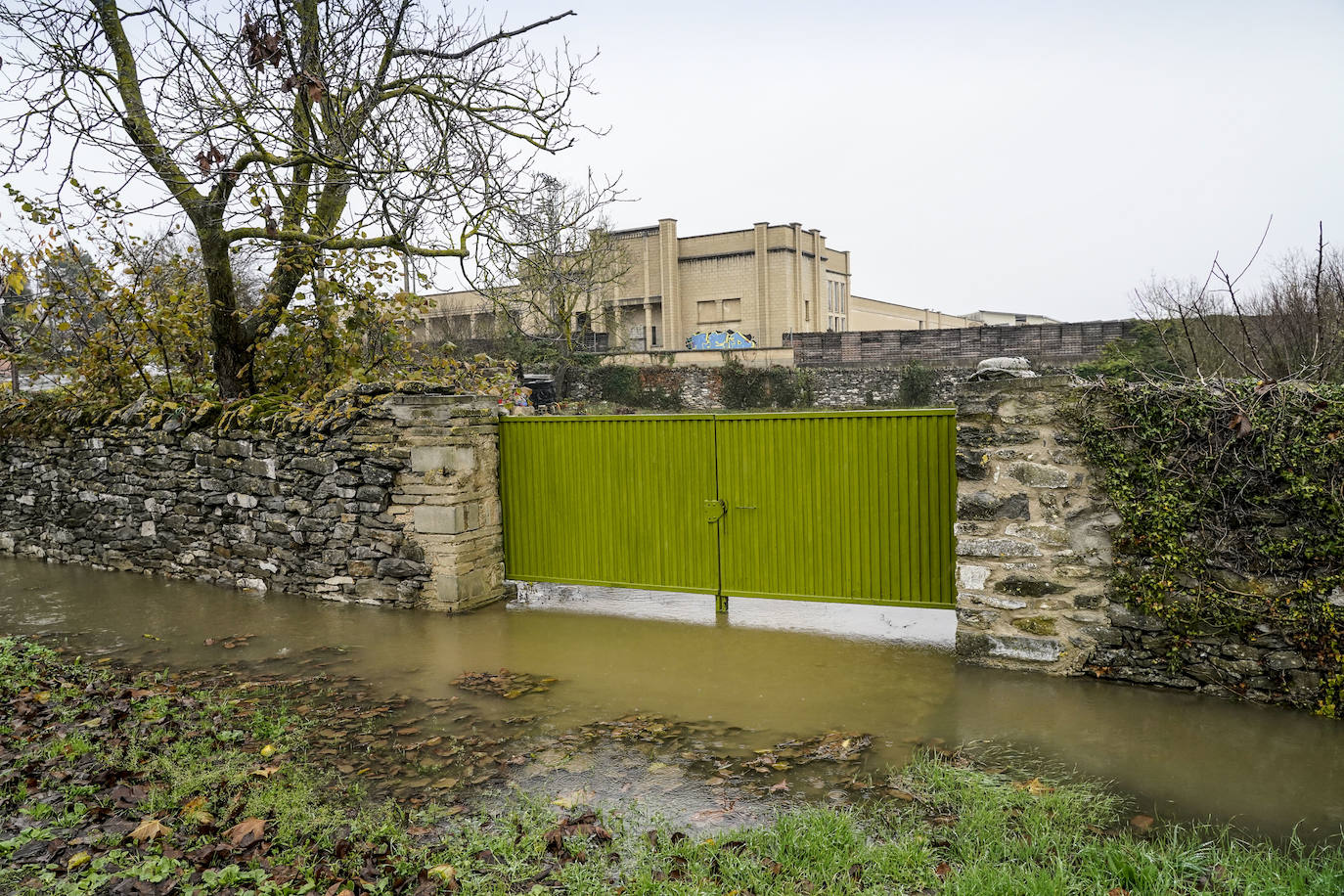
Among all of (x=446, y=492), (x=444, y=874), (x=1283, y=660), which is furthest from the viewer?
(x=446, y=492)

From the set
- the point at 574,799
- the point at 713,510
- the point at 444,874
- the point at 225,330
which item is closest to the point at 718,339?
→ the point at 225,330

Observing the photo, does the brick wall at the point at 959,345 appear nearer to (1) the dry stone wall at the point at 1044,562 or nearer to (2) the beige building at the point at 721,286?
(2) the beige building at the point at 721,286

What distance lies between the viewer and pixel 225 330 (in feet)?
33.4

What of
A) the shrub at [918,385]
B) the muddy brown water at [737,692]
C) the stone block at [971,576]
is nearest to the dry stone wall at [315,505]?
the muddy brown water at [737,692]

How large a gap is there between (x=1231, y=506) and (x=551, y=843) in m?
4.31

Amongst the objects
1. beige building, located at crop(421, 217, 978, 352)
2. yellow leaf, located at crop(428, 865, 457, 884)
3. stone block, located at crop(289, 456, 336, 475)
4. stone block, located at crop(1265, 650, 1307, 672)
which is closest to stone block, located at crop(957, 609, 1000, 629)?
stone block, located at crop(1265, 650, 1307, 672)

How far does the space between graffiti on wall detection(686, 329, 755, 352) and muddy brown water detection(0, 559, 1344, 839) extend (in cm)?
3336

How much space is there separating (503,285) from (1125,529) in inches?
311

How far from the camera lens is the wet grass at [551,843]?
126 inches

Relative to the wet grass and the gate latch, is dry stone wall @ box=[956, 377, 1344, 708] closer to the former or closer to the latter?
the wet grass

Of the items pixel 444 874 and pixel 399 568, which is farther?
pixel 399 568

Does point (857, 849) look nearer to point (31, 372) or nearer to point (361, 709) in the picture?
point (361, 709)

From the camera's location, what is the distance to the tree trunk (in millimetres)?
9883

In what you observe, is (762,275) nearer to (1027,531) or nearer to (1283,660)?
(1027,531)
